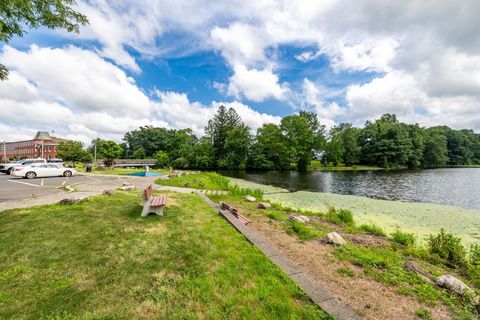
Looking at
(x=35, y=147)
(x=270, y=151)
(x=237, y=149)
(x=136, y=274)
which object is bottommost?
(x=136, y=274)

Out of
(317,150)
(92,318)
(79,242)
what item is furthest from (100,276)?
(317,150)

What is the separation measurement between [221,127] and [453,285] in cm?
5434

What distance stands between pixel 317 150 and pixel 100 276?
55700mm

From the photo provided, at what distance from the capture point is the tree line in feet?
160

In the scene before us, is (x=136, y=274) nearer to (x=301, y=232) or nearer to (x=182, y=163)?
(x=301, y=232)

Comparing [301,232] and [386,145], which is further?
[386,145]

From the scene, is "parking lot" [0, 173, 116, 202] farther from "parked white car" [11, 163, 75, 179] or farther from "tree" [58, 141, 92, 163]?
"tree" [58, 141, 92, 163]

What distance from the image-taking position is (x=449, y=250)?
5.17 m

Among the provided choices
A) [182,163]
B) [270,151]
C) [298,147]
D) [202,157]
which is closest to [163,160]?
[182,163]

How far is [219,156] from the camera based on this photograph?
177 ft

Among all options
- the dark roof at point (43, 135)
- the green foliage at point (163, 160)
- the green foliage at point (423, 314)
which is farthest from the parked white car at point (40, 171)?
the dark roof at point (43, 135)

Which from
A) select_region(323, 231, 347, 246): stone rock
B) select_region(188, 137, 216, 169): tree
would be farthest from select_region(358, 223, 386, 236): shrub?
select_region(188, 137, 216, 169): tree

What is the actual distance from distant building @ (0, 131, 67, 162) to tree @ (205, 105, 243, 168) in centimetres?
4922

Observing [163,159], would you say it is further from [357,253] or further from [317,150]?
[357,253]
